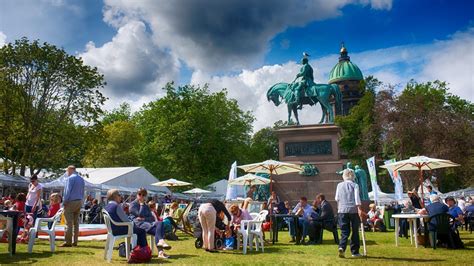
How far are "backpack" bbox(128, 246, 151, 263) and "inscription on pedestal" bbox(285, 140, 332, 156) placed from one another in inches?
599

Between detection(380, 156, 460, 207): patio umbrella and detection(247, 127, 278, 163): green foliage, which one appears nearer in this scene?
detection(380, 156, 460, 207): patio umbrella

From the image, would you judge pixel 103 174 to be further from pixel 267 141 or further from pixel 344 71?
pixel 344 71

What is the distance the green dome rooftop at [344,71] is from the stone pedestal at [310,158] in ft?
220

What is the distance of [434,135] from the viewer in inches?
1185

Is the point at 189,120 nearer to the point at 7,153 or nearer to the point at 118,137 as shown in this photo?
the point at 118,137

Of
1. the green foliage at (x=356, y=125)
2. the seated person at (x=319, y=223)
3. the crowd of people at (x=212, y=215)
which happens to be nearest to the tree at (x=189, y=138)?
the green foliage at (x=356, y=125)

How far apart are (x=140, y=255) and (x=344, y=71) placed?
8464 centimetres

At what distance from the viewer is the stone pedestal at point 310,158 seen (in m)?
20.6

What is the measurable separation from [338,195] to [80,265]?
519 cm

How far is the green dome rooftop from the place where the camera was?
85688 millimetres

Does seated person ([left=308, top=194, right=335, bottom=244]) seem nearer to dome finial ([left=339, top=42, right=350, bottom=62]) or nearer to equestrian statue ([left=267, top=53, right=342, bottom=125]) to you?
equestrian statue ([left=267, top=53, right=342, bottom=125])

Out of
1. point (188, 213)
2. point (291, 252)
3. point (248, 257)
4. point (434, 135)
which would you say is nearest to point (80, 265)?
point (248, 257)

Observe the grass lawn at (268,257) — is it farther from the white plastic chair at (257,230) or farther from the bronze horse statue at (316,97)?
the bronze horse statue at (316,97)

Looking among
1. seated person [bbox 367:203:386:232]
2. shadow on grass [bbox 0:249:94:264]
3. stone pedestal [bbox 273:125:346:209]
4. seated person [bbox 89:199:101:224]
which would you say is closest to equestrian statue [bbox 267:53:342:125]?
stone pedestal [bbox 273:125:346:209]
